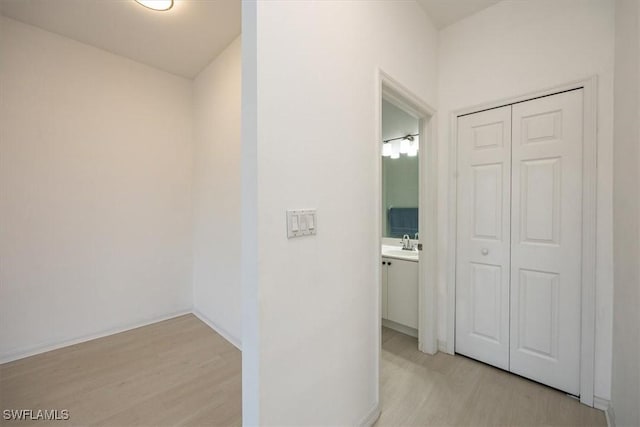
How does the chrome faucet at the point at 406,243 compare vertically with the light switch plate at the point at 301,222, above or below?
below

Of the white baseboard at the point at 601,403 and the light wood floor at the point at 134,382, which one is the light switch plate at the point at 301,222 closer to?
the light wood floor at the point at 134,382

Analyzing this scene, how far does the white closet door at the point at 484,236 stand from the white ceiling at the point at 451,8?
81 cm

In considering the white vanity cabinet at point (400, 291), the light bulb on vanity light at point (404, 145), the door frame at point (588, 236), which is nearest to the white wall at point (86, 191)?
the white vanity cabinet at point (400, 291)

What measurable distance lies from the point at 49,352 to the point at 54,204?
4.28 ft

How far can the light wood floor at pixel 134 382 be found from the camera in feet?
5.27

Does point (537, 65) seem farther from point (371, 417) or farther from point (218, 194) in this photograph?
point (218, 194)

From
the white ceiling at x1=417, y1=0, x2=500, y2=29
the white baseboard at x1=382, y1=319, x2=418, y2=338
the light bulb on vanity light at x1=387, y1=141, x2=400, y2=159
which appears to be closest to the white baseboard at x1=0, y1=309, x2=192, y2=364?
the white baseboard at x1=382, y1=319, x2=418, y2=338

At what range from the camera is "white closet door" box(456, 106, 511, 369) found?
1.96 meters

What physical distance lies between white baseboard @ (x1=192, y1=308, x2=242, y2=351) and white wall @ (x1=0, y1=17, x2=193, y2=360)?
0.23 meters

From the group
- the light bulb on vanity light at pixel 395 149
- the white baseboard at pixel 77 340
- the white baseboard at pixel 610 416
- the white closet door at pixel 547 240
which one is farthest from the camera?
the light bulb on vanity light at pixel 395 149

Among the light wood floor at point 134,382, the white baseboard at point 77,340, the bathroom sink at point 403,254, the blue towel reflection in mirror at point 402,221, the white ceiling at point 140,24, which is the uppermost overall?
the white ceiling at point 140,24

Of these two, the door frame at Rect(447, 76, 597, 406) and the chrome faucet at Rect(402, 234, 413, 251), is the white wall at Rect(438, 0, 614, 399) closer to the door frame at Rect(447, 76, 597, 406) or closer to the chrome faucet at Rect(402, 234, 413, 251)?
the door frame at Rect(447, 76, 597, 406)

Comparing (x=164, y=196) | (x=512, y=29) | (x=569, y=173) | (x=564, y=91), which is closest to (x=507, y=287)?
(x=569, y=173)

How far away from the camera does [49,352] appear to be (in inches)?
89.8
